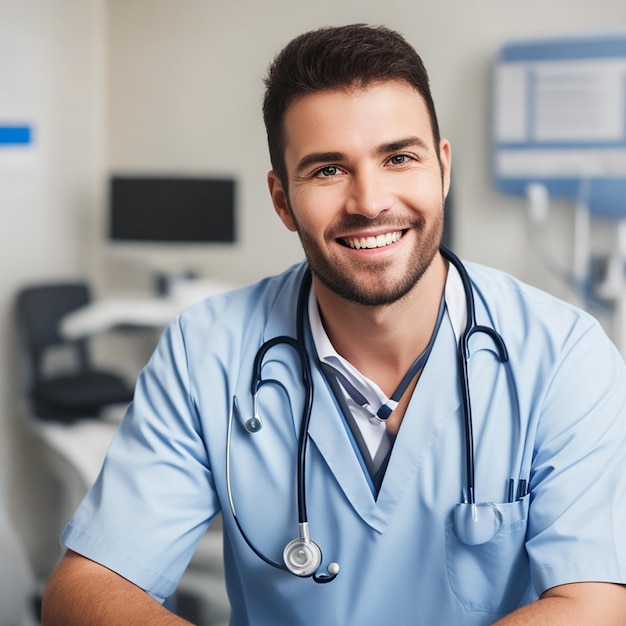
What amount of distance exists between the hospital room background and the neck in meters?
1.56

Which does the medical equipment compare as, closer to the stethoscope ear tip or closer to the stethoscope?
the stethoscope

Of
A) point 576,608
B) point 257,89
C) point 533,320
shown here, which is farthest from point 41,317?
point 576,608

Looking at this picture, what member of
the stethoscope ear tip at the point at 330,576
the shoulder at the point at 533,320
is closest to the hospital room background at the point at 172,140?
the shoulder at the point at 533,320

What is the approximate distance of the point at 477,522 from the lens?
100 centimetres

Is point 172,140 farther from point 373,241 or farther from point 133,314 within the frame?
point 373,241

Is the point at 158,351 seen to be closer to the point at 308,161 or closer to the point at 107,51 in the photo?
the point at 308,161

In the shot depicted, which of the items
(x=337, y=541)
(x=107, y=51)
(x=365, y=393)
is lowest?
(x=337, y=541)

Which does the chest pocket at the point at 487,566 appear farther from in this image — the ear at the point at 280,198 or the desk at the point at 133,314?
the desk at the point at 133,314

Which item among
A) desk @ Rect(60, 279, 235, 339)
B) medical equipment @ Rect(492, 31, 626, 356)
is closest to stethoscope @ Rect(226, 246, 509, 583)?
desk @ Rect(60, 279, 235, 339)

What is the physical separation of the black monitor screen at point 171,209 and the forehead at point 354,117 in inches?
71.4

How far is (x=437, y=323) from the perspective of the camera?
3.67 ft

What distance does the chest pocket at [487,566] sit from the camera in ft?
3.34

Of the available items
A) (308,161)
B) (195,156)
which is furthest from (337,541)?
(195,156)

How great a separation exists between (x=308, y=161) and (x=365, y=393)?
0.96 ft
